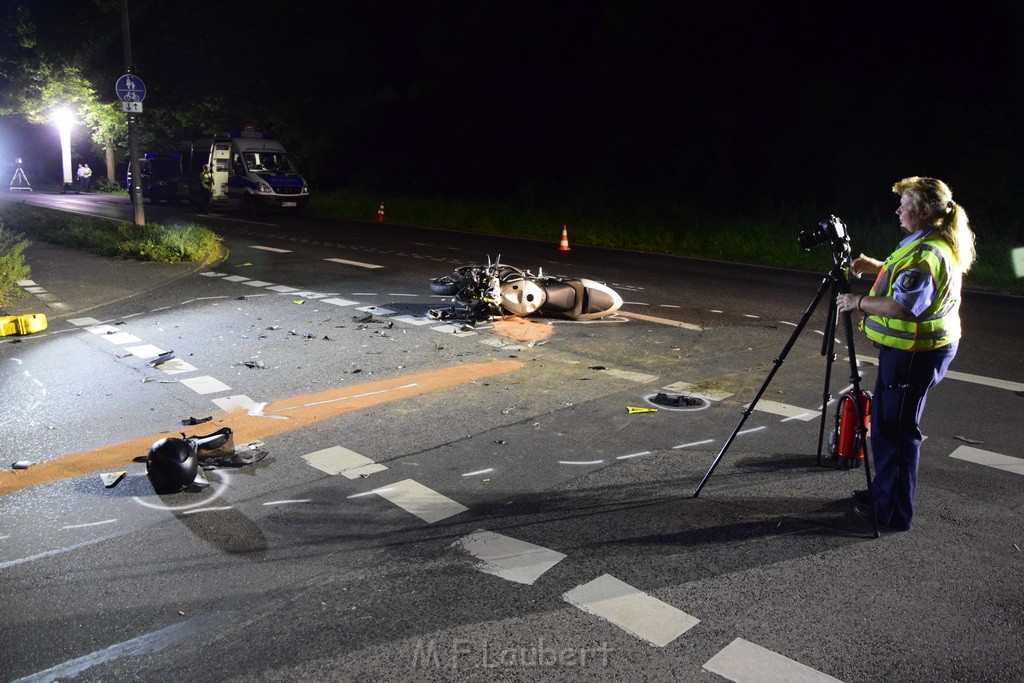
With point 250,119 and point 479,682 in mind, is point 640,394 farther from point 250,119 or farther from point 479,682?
point 250,119

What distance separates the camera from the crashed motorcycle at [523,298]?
10930 millimetres

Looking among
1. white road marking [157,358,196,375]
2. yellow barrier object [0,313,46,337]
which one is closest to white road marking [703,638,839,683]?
white road marking [157,358,196,375]

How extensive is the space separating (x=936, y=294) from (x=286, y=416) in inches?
188

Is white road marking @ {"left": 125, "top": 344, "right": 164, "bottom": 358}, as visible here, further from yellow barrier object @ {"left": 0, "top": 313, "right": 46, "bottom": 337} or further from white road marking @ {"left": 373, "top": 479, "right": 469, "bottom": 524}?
white road marking @ {"left": 373, "top": 479, "right": 469, "bottom": 524}

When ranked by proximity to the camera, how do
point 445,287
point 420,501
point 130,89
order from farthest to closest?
point 130,89 → point 445,287 → point 420,501

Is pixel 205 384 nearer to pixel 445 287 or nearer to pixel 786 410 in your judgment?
pixel 445 287

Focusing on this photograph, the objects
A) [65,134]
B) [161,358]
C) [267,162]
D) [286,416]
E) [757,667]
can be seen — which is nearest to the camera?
[757,667]

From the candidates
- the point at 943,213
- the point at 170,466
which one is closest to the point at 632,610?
the point at 943,213

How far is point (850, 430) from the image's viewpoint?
5.58 m

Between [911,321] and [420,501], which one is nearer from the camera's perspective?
[911,321]

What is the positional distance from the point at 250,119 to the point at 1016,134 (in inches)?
1382

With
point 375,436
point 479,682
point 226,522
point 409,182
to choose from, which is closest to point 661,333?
point 375,436

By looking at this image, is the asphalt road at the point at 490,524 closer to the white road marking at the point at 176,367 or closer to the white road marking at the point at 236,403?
the white road marking at the point at 176,367

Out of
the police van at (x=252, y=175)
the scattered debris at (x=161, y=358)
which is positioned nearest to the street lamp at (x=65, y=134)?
the police van at (x=252, y=175)
